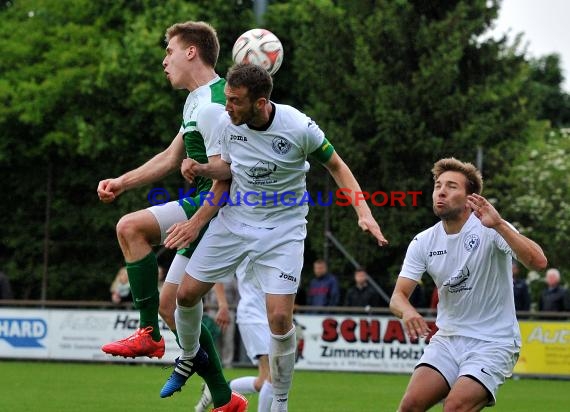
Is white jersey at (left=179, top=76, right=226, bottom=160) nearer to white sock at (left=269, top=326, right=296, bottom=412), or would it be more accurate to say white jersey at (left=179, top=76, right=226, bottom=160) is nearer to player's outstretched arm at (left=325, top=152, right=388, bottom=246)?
player's outstretched arm at (left=325, top=152, right=388, bottom=246)

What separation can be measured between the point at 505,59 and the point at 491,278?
22.0 meters

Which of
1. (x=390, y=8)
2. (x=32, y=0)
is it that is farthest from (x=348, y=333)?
(x=32, y=0)

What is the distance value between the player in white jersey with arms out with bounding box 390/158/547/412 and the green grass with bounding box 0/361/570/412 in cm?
491

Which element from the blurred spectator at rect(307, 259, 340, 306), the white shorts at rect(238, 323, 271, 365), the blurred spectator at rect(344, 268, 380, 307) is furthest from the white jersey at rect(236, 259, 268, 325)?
the blurred spectator at rect(344, 268, 380, 307)

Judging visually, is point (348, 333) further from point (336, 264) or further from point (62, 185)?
point (62, 185)

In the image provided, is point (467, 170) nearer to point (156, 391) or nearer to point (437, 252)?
point (437, 252)

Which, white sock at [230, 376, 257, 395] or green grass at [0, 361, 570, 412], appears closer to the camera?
white sock at [230, 376, 257, 395]

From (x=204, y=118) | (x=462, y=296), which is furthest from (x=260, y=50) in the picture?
(x=462, y=296)

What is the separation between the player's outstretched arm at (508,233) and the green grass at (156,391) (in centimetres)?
561

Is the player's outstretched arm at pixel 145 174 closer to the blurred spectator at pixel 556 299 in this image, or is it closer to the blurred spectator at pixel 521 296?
the blurred spectator at pixel 521 296

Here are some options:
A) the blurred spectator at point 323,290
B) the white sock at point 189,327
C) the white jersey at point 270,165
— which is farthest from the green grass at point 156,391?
the white jersey at point 270,165

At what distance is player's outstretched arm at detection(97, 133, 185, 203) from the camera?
8.65 m

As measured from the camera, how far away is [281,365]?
29.8 feet

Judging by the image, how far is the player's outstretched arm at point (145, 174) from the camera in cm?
865
